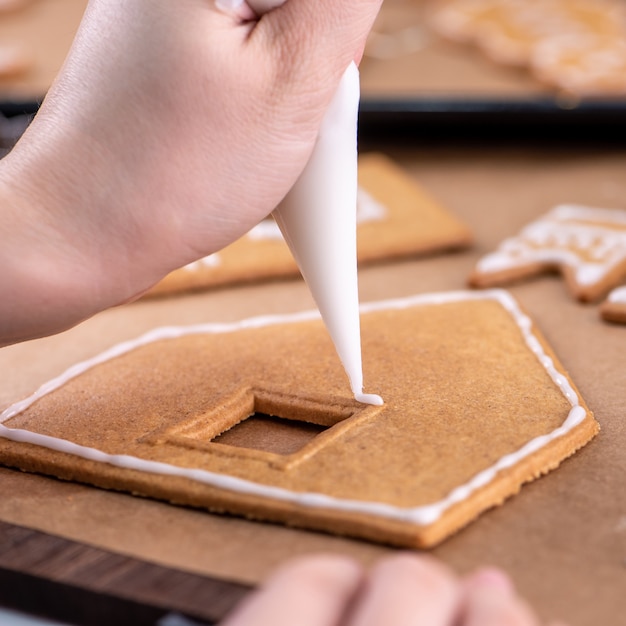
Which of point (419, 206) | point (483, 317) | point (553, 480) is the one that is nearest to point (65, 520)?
point (553, 480)

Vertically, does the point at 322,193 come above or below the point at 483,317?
above

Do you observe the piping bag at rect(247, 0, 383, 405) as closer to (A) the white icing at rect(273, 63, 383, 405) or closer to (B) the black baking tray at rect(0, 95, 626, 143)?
(A) the white icing at rect(273, 63, 383, 405)

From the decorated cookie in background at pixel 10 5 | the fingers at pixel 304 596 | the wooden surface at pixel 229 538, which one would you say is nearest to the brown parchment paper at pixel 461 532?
the wooden surface at pixel 229 538

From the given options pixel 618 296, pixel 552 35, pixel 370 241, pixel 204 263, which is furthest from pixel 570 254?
pixel 552 35

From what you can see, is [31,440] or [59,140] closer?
[59,140]

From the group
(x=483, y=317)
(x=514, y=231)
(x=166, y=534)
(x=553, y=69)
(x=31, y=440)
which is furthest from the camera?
(x=553, y=69)

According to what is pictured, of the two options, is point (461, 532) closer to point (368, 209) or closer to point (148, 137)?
point (148, 137)

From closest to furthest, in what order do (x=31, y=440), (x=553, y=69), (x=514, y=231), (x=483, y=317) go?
(x=31, y=440), (x=483, y=317), (x=514, y=231), (x=553, y=69)

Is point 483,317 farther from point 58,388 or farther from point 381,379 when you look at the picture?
point 58,388
